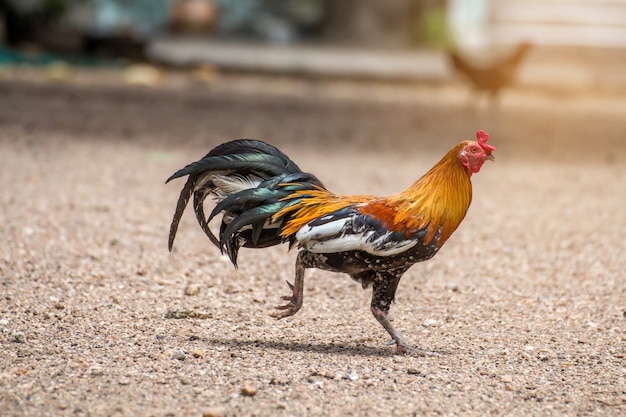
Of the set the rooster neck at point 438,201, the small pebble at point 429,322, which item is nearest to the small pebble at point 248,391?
the rooster neck at point 438,201

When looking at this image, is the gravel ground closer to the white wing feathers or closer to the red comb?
the white wing feathers

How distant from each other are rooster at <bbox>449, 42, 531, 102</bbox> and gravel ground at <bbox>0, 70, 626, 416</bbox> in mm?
1899

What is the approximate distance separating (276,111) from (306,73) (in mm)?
3859

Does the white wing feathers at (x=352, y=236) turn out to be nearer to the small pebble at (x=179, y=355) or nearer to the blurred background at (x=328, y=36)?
the small pebble at (x=179, y=355)

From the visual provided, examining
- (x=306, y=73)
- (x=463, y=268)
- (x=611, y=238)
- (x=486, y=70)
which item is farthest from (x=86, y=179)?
(x=306, y=73)

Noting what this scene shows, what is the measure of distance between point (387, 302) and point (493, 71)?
8465mm

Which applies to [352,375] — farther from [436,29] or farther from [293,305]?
[436,29]

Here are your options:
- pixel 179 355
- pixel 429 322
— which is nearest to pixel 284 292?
pixel 429 322

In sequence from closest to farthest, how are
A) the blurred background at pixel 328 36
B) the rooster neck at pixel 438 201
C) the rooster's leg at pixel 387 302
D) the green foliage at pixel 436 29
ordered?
the rooster neck at pixel 438 201
the rooster's leg at pixel 387 302
the blurred background at pixel 328 36
the green foliage at pixel 436 29

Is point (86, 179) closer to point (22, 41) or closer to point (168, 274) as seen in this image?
point (168, 274)

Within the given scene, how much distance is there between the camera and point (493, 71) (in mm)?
11859

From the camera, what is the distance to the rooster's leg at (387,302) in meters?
3.95

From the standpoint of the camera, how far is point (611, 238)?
6.43 metres

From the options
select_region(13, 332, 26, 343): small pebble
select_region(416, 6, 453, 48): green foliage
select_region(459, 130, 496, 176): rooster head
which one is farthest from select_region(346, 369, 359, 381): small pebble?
select_region(416, 6, 453, 48): green foliage
